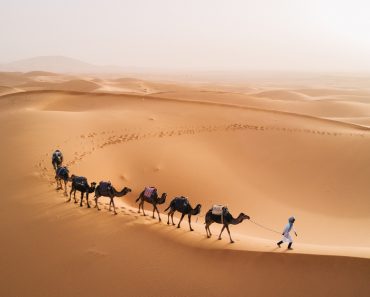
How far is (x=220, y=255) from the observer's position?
7492mm

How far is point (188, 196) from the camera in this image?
13.9m

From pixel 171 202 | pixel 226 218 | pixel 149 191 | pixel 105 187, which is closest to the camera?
pixel 226 218

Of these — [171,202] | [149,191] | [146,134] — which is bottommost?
[171,202]

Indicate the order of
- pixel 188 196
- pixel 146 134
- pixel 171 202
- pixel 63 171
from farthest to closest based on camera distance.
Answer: pixel 146 134, pixel 188 196, pixel 63 171, pixel 171 202

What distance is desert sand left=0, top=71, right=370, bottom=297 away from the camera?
265 inches

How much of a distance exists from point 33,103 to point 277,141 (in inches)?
814

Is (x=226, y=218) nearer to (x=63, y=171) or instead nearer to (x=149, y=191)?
(x=149, y=191)

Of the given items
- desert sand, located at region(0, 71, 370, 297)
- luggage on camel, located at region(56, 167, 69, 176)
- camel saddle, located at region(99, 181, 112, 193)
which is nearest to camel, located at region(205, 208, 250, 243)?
desert sand, located at region(0, 71, 370, 297)

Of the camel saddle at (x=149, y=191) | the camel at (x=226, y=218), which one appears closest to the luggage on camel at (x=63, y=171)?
the camel saddle at (x=149, y=191)

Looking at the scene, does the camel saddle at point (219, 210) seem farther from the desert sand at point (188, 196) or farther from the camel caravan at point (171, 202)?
the desert sand at point (188, 196)

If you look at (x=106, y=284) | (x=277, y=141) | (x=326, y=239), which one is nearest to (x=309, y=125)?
(x=277, y=141)

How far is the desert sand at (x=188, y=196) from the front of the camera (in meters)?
6.73

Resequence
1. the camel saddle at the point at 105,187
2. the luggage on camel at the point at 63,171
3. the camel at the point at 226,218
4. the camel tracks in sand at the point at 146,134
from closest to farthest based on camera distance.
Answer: the camel at the point at 226,218 → the camel saddle at the point at 105,187 → the luggage on camel at the point at 63,171 → the camel tracks in sand at the point at 146,134

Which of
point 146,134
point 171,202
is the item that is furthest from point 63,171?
point 146,134
